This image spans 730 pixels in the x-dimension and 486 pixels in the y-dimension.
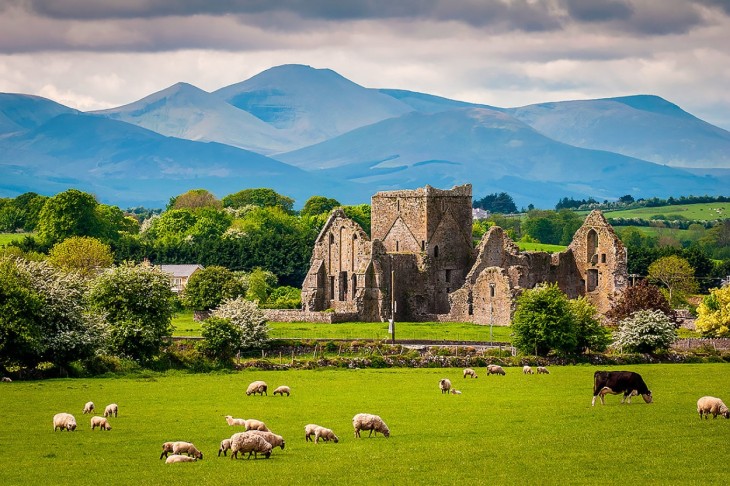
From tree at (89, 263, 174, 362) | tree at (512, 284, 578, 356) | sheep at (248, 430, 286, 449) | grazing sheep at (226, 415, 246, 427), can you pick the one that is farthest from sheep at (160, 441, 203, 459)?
tree at (512, 284, 578, 356)

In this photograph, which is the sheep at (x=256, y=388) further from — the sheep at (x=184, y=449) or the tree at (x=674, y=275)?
the tree at (x=674, y=275)

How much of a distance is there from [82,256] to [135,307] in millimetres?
49208

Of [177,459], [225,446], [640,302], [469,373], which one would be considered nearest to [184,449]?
[177,459]

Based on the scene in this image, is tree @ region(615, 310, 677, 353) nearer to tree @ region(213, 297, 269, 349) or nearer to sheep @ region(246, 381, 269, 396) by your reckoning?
tree @ region(213, 297, 269, 349)

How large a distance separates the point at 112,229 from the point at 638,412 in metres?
117

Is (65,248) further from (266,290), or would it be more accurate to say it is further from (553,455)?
(553,455)

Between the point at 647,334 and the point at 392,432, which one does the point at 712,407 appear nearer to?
the point at 392,432

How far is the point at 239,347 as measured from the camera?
75375 mm

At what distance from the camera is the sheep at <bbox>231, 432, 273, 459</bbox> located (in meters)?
39.3

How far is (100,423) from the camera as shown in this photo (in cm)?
4591

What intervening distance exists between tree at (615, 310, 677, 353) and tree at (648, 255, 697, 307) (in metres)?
40.8

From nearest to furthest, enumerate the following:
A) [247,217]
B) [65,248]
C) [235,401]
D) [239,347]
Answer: [235,401] → [239,347] → [65,248] → [247,217]

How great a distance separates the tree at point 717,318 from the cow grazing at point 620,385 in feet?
121

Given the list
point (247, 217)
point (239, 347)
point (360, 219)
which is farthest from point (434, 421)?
point (247, 217)
